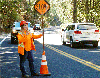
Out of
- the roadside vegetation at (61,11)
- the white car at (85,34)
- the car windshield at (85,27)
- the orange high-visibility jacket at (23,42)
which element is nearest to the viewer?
the orange high-visibility jacket at (23,42)

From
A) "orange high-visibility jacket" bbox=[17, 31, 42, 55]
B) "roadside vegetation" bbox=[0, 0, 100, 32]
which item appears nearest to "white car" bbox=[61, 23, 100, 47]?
"orange high-visibility jacket" bbox=[17, 31, 42, 55]

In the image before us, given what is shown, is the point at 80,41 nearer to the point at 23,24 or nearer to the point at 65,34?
the point at 65,34

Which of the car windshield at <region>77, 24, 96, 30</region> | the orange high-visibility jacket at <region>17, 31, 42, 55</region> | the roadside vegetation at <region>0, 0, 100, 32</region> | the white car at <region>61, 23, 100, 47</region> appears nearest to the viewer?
the orange high-visibility jacket at <region>17, 31, 42, 55</region>

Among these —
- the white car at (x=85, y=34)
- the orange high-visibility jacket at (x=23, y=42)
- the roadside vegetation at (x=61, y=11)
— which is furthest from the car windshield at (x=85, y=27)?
the roadside vegetation at (x=61, y=11)

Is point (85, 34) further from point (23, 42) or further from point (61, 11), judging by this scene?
point (61, 11)

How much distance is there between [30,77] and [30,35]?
1.32 metres

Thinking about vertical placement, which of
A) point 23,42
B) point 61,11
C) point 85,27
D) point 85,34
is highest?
point 61,11

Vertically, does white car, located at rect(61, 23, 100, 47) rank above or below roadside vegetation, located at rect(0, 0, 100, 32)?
below

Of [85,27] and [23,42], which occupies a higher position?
[85,27]

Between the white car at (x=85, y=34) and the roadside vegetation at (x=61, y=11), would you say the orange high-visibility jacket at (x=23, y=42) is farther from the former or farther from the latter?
the roadside vegetation at (x=61, y=11)

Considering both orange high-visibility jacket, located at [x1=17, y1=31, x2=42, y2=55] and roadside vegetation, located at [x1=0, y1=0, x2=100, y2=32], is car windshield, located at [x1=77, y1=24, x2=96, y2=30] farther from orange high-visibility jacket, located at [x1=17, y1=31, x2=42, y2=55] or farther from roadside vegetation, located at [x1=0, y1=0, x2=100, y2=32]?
roadside vegetation, located at [x1=0, y1=0, x2=100, y2=32]

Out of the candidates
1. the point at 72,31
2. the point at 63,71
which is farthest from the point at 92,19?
the point at 63,71

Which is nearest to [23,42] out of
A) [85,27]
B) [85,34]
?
[85,34]

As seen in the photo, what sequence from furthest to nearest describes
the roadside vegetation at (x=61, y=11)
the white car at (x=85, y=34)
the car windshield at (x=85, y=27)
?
the roadside vegetation at (x=61, y=11) < the car windshield at (x=85, y=27) < the white car at (x=85, y=34)
